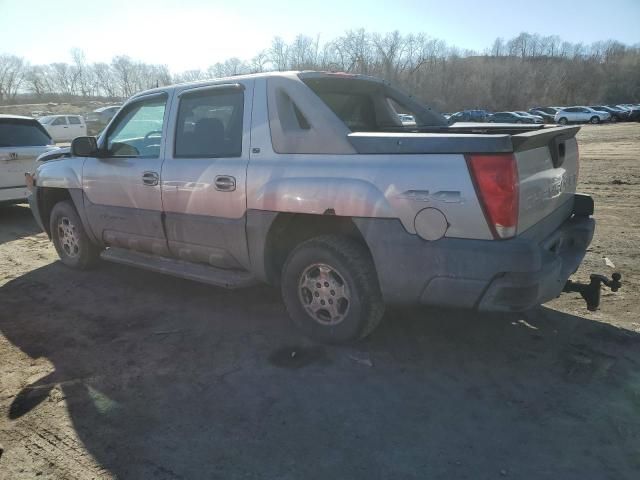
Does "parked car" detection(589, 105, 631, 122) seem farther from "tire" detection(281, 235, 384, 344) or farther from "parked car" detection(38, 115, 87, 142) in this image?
"tire" detection(281, 235, 384, 344)

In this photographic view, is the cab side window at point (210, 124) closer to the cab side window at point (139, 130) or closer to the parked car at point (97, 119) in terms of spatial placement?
the cab side window at point (139, 130)

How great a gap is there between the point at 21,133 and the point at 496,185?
28.6 feet

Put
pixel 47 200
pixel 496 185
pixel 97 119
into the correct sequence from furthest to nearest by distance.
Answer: pixel 97 119 → pixel 47 200 → pixel 496 185

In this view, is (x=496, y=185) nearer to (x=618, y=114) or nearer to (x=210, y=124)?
(x=210, y=124)

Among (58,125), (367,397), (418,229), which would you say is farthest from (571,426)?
(58,125)

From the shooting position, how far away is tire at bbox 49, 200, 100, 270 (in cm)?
540

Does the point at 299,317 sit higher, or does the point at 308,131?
the point at 308,131

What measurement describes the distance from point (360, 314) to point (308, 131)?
1351 millimetres

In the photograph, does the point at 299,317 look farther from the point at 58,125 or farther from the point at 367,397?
the point at 58,125

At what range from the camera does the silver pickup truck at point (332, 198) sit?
9.18 feet

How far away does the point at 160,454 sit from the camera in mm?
2459

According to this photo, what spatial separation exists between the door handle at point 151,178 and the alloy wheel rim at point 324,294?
1699mm

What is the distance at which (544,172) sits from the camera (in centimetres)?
314

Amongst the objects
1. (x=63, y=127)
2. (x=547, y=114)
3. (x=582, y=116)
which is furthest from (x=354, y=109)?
(x=547, y=114)
